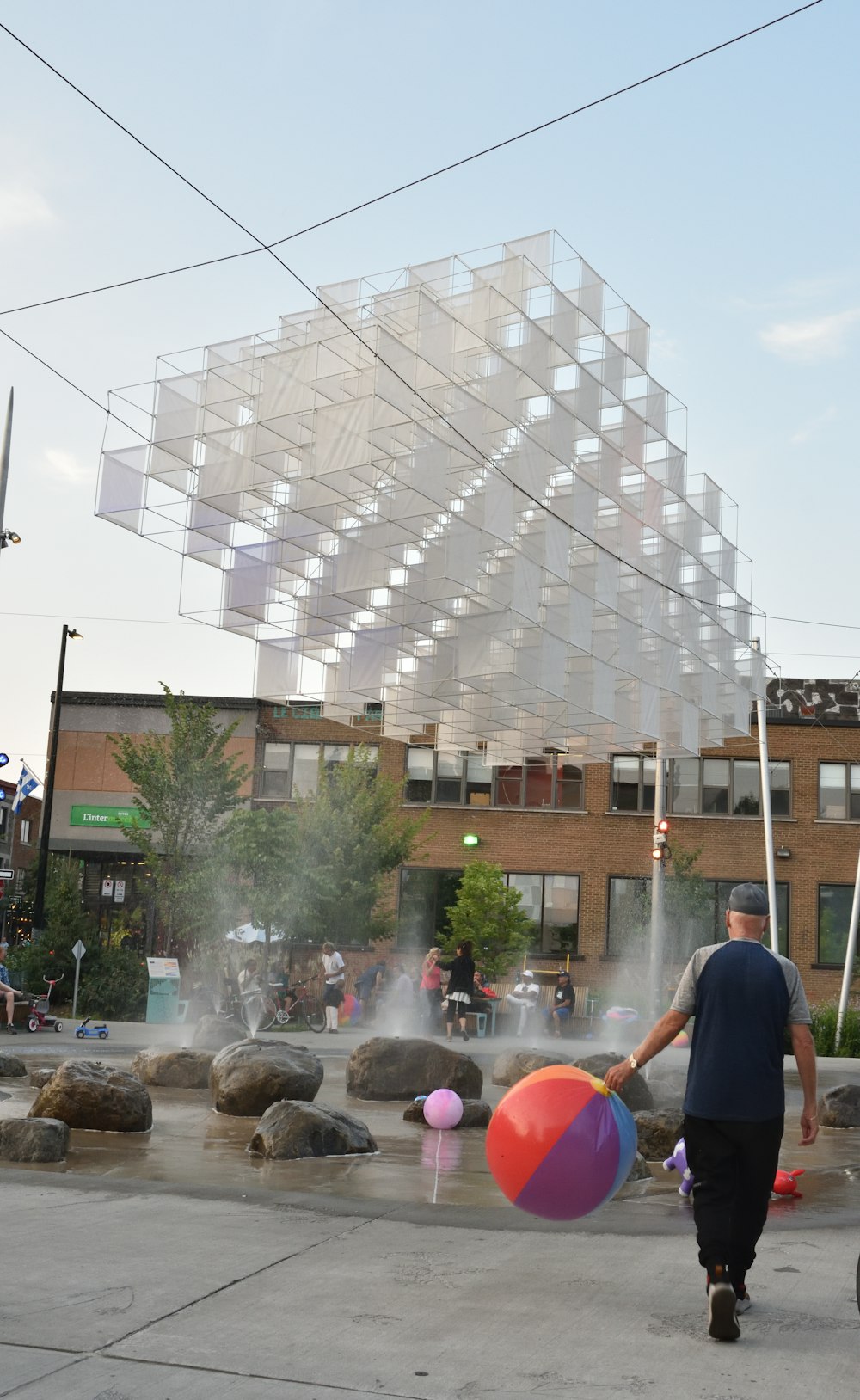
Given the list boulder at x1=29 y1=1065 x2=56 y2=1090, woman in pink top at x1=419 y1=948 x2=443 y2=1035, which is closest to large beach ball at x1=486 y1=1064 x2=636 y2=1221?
boulder at x1=29 y1=1065 x2=56 y2=1090

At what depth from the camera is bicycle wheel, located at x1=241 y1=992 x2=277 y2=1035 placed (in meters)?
28.2

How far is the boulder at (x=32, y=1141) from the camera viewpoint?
8930 millimetres

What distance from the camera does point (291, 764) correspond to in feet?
156

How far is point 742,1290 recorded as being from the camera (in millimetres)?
5344

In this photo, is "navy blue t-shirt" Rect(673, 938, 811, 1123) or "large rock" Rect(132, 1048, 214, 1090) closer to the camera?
"navy blue t-shirt" Rect(673, 938, 811, 1123)

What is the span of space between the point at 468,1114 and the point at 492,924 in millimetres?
28518

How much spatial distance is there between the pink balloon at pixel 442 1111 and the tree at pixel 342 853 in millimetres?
21888

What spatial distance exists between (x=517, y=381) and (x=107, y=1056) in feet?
37.8

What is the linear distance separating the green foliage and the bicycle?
33.6 ft

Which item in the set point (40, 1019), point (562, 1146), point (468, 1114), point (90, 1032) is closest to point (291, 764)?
point (40, 1019)

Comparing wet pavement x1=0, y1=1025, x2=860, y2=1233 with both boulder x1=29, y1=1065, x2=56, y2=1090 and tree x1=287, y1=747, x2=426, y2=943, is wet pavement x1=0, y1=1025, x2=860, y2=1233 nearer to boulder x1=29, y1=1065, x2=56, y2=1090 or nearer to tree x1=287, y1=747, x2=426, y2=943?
boulder x1=29, y1=1065, x2=56, y2=1090

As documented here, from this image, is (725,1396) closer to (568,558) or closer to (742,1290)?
(742,1290)

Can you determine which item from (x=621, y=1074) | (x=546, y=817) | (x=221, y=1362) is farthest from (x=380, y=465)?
(x=546, y=817)

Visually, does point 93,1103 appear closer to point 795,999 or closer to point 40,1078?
point 40,1078
